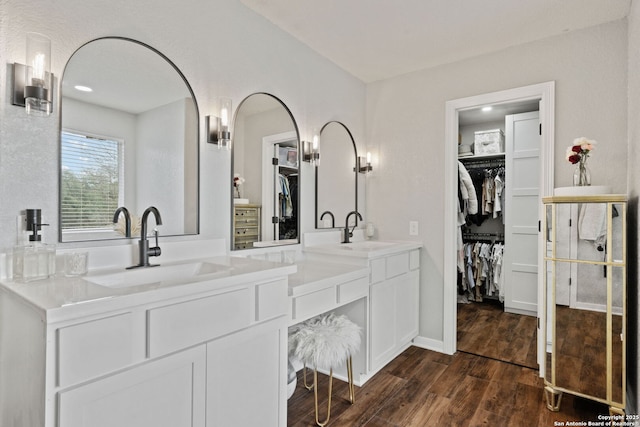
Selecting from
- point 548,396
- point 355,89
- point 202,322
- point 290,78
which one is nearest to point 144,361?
point 202,322

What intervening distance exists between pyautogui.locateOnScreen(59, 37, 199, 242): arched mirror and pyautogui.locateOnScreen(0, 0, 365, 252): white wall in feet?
0.16

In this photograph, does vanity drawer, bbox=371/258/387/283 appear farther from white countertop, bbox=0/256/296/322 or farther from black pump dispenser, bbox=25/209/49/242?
black pump dispenser, bbox=25/209/49/242

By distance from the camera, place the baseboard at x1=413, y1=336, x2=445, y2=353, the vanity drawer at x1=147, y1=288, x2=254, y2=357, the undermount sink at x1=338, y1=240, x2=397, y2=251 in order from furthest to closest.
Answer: the baseboard at x1=413, y1=336, x2=445, y2=353
the undermount sink at x1=338, y1=240, x2=397, y2=251
the vanity drawer at x1=147, y1=288, x2=254, y2=357

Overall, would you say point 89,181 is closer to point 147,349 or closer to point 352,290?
point 147,349

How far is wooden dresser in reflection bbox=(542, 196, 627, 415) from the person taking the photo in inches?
77.3

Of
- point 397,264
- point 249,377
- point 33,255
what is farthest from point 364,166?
point 33,255

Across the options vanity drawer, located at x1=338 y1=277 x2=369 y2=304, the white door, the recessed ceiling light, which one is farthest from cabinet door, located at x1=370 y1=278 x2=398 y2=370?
the white door

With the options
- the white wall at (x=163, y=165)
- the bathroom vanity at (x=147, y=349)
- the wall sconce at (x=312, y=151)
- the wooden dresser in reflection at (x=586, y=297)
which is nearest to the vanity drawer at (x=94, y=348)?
the bathroom vanity at (x=147, y=349)

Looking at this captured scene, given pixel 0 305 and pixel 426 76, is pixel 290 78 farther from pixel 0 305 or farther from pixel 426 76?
pixel 0 305

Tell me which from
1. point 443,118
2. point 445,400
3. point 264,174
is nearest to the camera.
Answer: point 445,400

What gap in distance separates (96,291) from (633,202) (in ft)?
8.93

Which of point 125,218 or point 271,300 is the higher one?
point 125,218

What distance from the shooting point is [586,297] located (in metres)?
2.06

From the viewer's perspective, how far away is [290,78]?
2627mm
